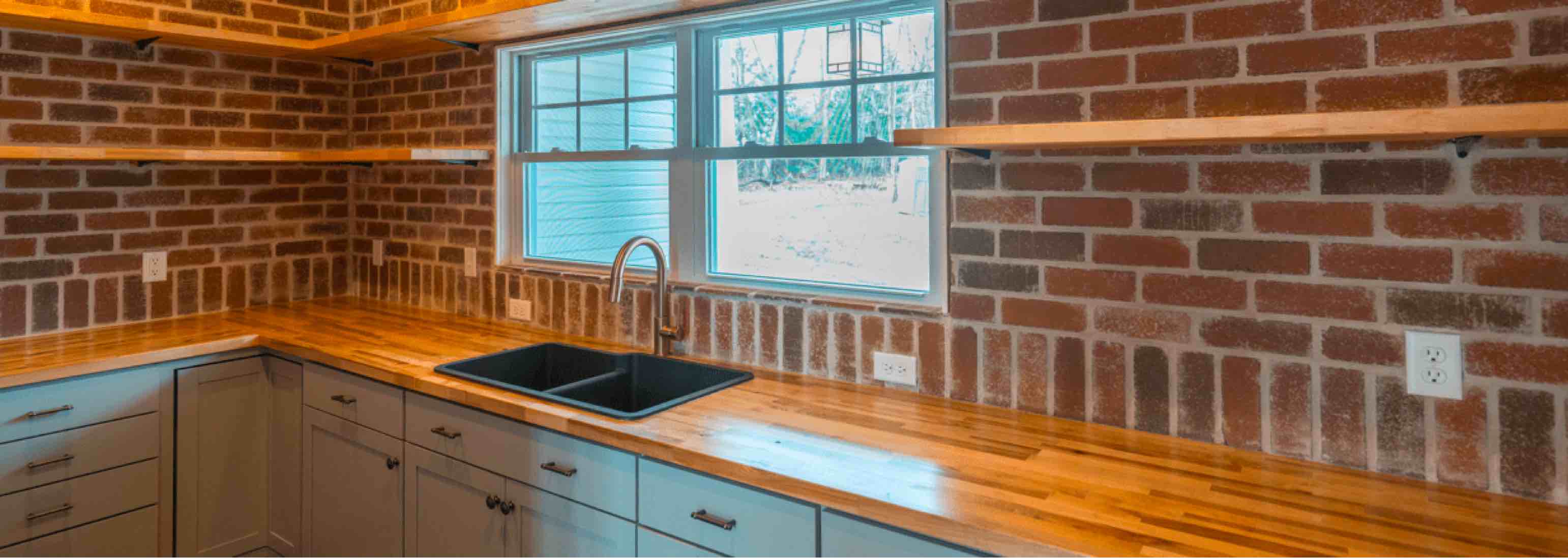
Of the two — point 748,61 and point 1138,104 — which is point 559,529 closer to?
point 748,61

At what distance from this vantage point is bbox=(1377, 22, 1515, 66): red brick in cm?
146

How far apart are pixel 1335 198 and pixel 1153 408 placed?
0.53 m

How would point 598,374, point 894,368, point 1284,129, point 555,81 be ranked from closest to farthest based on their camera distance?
point 1284,129
point 894,368
point 598,374
point 555,81

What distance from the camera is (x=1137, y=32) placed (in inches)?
71.0

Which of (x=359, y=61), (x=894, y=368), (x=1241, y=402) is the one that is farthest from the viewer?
(x=359, y=61)

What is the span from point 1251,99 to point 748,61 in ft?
4.40

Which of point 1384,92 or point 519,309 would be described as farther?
point 519,309

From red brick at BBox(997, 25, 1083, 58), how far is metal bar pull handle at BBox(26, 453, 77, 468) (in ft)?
8.75

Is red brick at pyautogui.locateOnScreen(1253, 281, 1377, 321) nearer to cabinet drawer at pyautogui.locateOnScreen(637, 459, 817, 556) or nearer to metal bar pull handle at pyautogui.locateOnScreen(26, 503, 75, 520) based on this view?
cabinet drawer at pyautogui.locateOnScreen(637, 459, 817, 556)

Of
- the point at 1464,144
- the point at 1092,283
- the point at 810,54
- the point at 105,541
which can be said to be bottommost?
the point at 105,541

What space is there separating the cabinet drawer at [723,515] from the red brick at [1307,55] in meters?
1.19

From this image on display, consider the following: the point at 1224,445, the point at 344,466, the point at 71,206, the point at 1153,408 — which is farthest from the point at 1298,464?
the point at 71,206

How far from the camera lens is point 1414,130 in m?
1.27

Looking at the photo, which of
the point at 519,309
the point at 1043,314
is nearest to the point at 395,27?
the point at 519,309
